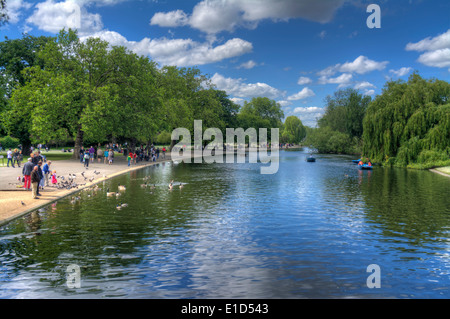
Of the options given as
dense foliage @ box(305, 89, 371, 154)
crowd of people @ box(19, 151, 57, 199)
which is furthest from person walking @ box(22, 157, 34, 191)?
dense foliage @ box(305, 89, 371, 154)

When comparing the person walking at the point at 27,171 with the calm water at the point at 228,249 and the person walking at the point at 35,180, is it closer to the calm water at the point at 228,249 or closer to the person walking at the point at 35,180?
the person walking at the point at 35,180

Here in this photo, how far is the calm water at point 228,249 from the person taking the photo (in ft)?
27.1

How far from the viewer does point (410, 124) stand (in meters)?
47.3

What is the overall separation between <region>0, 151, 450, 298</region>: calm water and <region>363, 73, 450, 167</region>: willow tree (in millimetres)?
27672

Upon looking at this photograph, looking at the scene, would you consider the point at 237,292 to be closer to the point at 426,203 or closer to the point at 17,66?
the point at 426,203

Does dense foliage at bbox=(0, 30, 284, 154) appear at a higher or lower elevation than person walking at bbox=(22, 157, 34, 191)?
higher

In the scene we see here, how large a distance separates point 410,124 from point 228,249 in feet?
142

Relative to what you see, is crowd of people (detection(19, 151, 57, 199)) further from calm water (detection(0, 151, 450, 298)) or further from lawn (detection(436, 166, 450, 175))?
lawn (detection(436, 166, 450, 175))

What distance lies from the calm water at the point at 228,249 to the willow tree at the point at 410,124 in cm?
2767

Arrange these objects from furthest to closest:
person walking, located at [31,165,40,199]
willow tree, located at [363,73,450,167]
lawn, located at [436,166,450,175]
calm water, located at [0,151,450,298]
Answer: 1. willow tree, located at [363,73,450,167]
2. lawn, located at [436,166,450,175]
3. person walking, located at [31,165,40,199]
4. calm water, located at [0,151,450,298]

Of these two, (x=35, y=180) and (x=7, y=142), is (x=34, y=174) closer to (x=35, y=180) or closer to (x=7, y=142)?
(x=35, y=180)

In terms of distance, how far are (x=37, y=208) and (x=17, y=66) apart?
48.8 meters

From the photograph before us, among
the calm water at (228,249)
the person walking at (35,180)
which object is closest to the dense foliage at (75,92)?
the person walking at (35,180)

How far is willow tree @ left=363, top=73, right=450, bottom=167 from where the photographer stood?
147 feet
